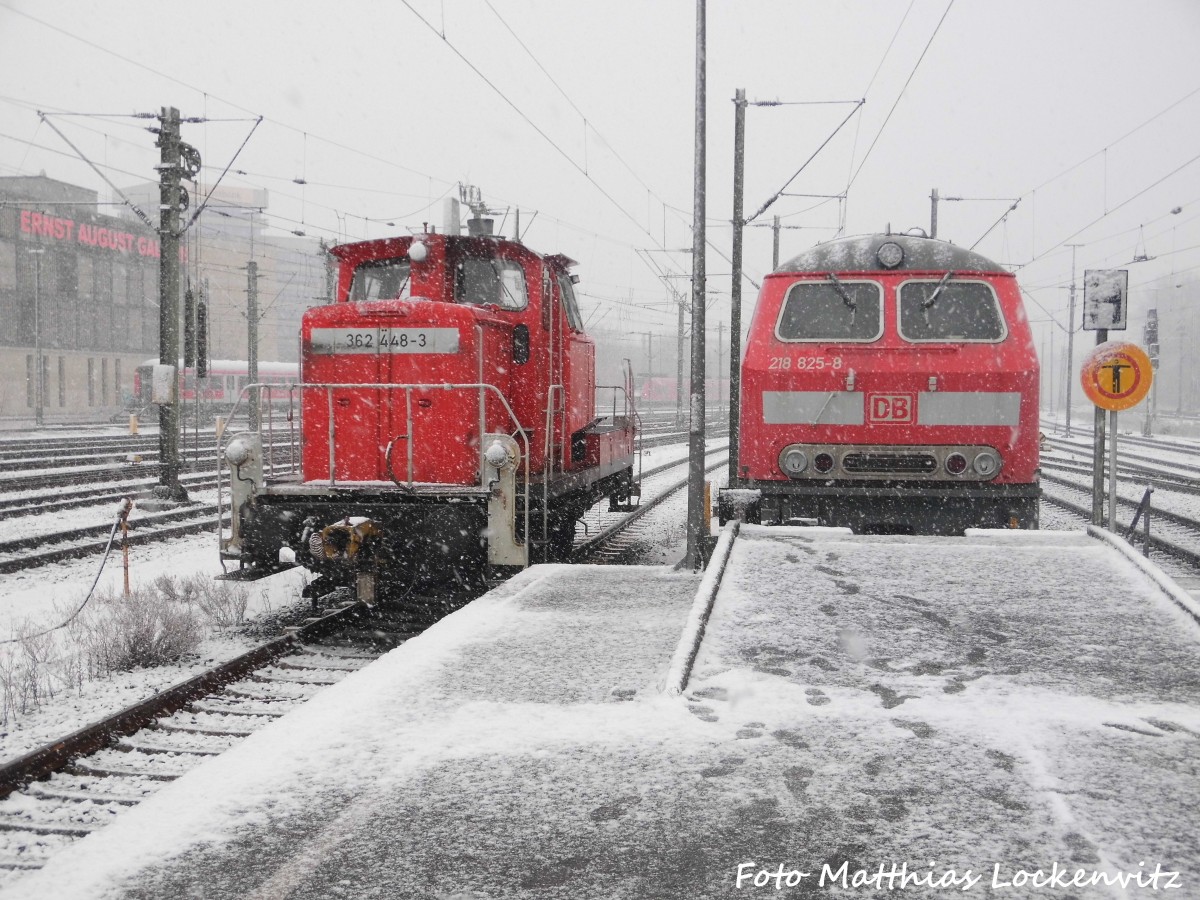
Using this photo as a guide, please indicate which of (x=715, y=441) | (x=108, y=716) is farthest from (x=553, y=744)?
(x=715, y=441)

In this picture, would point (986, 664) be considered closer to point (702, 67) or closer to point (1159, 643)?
point (1159, 643)

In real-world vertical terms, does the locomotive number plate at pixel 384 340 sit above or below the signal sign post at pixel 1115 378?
above

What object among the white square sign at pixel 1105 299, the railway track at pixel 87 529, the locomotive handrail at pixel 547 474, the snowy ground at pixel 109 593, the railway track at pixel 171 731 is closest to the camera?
the railway track at pixel 171 731

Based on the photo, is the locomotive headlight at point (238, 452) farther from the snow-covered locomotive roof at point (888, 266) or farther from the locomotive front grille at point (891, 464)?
the locomotive front grille at point (891, 464)

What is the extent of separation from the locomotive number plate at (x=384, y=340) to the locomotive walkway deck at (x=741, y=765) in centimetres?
326

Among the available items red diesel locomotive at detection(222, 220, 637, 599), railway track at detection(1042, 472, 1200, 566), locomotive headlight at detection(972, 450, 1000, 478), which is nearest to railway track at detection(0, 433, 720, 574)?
red diesel locomotive at detection(222, 220, 637, 599)

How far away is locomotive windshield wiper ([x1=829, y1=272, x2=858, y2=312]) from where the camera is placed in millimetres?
7660

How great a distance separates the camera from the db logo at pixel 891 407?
291 inches

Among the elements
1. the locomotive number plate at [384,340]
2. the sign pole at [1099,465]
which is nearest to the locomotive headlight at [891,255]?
the sign pole at [1099,465]

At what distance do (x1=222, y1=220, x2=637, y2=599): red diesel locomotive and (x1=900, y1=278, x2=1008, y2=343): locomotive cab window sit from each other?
9.62 ft

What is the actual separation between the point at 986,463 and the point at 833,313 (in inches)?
63.0

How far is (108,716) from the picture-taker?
16.4 feet

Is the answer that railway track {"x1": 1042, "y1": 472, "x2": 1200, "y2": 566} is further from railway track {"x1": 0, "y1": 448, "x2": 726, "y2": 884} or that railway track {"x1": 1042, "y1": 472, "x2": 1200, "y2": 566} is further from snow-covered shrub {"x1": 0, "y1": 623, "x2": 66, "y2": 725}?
snow-covered shrub {"x1": 0, "y1": 623, "x2": 66, "y2": 725}

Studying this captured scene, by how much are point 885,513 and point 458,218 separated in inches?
179
